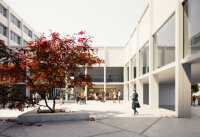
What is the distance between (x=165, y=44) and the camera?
12.6 metres

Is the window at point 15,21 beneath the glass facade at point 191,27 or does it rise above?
above

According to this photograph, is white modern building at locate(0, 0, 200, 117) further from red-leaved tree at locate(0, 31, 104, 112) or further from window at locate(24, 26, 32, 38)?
window at locate(24, 26, 32, 38)

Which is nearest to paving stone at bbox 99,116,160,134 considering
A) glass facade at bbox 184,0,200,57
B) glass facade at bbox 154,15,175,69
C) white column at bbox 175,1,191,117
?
white column at bbox 175,1,191,117

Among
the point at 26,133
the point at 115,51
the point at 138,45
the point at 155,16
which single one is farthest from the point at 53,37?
the point at 115,51

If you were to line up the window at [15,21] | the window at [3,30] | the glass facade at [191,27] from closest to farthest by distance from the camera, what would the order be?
the glass facade at [191,27] < the window at [3,30] < the window at [15,21]

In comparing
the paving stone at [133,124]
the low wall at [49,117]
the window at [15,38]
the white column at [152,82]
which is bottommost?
the paving stone at [133,124]

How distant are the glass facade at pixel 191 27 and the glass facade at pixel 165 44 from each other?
136cm

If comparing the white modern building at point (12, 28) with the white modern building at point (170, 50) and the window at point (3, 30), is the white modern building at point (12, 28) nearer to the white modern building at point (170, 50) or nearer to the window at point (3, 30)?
the window at point (3, 30)

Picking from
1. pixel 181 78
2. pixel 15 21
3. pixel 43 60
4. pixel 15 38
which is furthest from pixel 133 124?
pixel 15 21

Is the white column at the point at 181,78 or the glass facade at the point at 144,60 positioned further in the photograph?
the glass facade at the point at 144,60

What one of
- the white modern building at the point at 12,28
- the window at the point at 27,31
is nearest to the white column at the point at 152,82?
the white modern building at the point at 12,28

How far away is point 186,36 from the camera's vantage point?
983cm

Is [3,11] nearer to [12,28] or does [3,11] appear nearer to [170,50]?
[12,28]

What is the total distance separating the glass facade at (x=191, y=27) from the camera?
8859 mm
